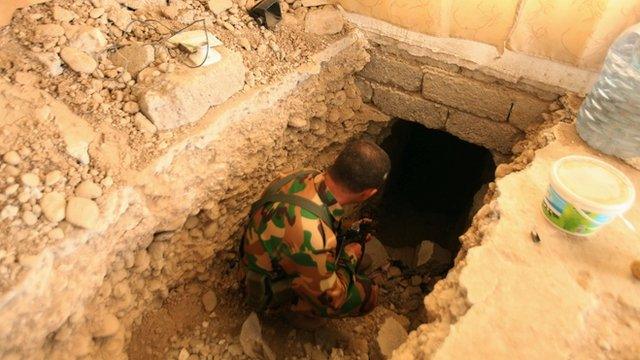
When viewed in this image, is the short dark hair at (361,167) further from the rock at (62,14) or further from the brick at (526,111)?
the rock at (62,14)

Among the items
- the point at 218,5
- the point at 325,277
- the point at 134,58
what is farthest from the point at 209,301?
the point at 218,5

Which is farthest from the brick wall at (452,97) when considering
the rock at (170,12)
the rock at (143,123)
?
the rock at (143,123)

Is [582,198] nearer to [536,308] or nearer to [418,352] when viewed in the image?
[536,308]

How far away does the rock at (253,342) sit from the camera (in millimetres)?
2627

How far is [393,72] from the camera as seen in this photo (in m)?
3.30

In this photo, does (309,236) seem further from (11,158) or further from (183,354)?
(11,158)

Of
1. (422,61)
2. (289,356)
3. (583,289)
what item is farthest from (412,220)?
(583,289)

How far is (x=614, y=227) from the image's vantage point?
1991mm

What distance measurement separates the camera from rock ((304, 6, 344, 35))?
9.99ft

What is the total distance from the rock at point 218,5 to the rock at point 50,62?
924mm

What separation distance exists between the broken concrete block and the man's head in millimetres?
740

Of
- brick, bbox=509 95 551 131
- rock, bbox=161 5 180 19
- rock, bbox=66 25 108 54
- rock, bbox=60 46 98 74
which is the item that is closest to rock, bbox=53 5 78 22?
rock, bbox=66 25 108 54

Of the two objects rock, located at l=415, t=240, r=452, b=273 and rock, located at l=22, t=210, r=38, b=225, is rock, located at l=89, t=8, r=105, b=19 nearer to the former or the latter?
rock, located at l=22, t=210, r=38, b=225

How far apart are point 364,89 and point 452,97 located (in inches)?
27.4
